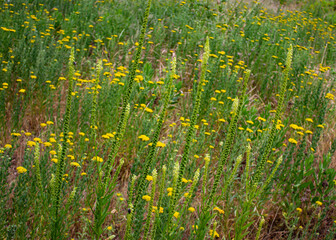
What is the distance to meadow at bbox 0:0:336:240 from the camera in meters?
1.60

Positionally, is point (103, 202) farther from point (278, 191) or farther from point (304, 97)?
point (304, 97)

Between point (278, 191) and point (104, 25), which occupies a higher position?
point (104, 25)

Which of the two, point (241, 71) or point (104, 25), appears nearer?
point (241, 71)

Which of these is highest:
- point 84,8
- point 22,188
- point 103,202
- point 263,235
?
point 84,8

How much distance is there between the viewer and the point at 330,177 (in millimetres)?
2986

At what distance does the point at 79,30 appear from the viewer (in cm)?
570

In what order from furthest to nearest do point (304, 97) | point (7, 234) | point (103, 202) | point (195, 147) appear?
point (304, 97) → point (195, 147) → point (7, 234) → point (103, 202)

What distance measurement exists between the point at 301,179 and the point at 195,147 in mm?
1046

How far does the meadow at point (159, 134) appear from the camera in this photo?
5.26ft

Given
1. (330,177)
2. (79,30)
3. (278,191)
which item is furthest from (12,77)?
(330,177)

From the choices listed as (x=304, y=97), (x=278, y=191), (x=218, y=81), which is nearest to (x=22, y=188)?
(x=278, y=191)

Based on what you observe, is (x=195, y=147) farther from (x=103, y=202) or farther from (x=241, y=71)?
(x=241, y=71)

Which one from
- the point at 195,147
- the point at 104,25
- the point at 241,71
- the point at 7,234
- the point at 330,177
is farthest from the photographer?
the point at 104,25

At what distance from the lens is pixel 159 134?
3.48 metres
